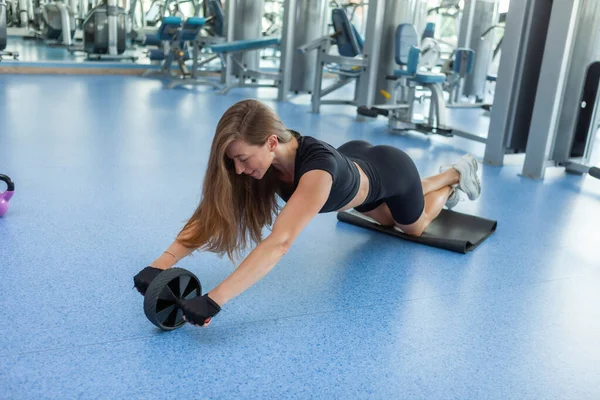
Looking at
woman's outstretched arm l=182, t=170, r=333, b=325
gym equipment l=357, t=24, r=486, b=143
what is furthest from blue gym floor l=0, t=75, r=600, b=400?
gym equipment l=357, t=24, r=486, b=143

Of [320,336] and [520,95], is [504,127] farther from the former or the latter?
[320,336]

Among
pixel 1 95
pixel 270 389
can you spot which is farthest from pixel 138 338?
pixel 1 95

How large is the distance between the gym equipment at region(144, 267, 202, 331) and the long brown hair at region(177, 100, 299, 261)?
0.16 meters

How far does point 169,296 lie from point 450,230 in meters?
1.51

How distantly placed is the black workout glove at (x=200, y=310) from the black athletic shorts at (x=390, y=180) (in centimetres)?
91

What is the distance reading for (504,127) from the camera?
165 inches

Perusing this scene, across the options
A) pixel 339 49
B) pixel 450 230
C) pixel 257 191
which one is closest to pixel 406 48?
pixel 339 49

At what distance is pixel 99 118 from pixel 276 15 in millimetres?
5848

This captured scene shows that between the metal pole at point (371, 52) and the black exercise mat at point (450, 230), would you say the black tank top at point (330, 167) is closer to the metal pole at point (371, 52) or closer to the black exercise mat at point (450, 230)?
the black exercise mat at point (450, 230)

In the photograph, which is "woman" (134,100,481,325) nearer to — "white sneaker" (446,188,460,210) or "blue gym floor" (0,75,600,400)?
"blue gym floor" (0,75,600,400)

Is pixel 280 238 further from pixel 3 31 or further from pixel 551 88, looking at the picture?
pixel 3 31

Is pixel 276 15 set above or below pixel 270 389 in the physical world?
above

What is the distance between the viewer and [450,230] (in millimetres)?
2727

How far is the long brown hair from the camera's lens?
1.64 m
